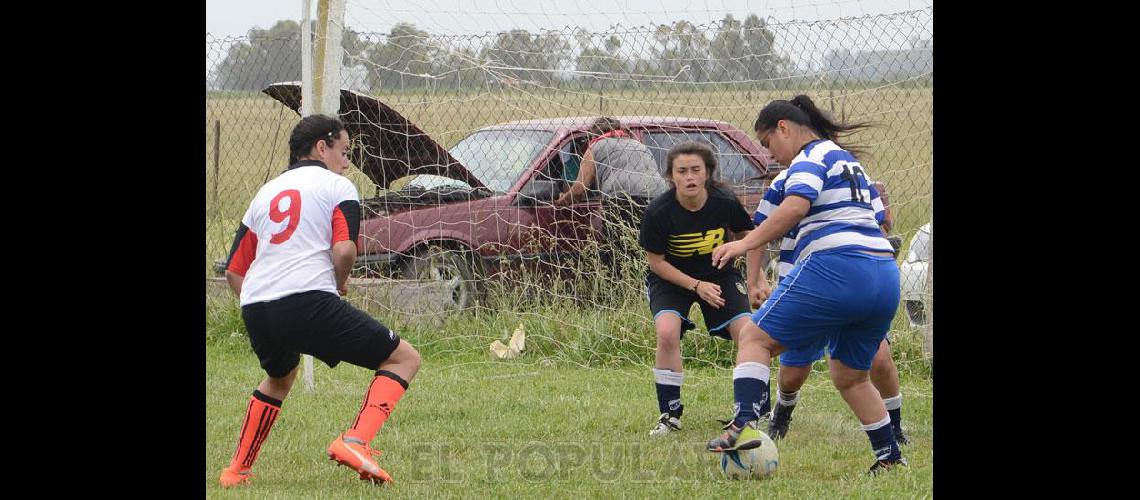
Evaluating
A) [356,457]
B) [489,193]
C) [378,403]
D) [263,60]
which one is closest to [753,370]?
[378,403]

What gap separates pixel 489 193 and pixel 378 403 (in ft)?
12.1

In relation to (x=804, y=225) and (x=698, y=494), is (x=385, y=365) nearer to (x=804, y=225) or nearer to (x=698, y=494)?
(x=698, y=494)

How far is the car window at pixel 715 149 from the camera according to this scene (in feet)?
27.7

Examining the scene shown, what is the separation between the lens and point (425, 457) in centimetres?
565

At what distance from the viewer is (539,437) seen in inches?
241

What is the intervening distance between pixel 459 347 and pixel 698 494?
390cm

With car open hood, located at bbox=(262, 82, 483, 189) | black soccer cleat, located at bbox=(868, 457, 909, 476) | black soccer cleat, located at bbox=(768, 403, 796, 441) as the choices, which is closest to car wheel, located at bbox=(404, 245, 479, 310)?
car open hood, located at bbox=(262, 82, 483, 189)

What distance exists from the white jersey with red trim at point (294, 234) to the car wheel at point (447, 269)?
11.4 ft

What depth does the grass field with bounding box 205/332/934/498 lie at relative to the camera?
5.01 meters

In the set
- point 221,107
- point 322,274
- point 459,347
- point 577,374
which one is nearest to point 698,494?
point 322,274

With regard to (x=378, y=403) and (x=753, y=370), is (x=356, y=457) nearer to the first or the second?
(x=378, y=403)

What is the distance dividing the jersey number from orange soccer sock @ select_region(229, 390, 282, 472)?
774mm

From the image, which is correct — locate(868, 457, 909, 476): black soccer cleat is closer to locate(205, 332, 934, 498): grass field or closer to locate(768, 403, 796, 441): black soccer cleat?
locate(205, 332, 934, 498): grass field

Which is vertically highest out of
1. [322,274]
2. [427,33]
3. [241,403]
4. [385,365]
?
[427,33]
